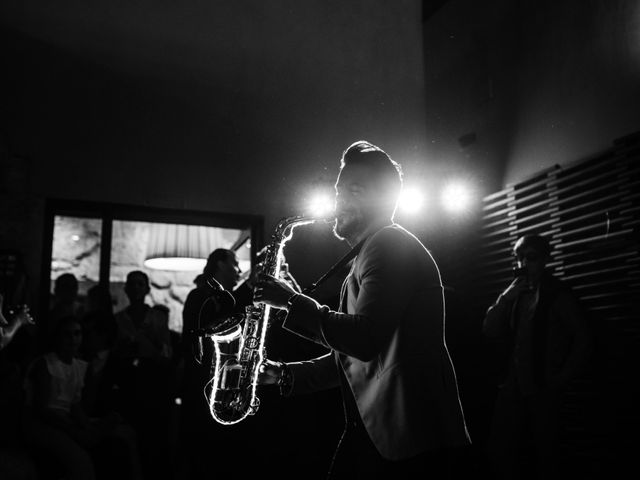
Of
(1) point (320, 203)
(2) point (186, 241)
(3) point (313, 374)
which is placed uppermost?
(1) point (320, 203)

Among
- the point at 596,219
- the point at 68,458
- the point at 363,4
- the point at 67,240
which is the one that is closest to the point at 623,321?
the point at 596,219

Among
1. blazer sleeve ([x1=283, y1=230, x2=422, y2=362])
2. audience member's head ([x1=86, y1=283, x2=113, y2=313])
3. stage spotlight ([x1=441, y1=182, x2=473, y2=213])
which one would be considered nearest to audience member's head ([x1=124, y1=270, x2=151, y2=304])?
audience member's head ([x1=86, y1=283, x2=113, y2=313])

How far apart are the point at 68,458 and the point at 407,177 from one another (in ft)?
14.8

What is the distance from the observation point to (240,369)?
7.38ft

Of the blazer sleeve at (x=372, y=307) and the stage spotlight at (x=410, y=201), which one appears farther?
the stage spotlight at (x=410, y=201)

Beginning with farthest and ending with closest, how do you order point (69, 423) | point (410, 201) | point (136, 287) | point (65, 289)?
point (410, 201)
point (136, 287)
point (65, 289)
point (69, 423)

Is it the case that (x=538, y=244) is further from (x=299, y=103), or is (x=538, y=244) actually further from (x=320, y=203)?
(x=299, y=103)

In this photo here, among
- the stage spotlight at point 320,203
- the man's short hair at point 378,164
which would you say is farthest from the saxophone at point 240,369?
the stage spotlight at point 320,203

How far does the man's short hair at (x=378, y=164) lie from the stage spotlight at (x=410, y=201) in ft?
16.5

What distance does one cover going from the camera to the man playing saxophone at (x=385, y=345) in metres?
1.72

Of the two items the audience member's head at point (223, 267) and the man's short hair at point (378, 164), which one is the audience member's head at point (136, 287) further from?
the man's short hair at point (378, 164)

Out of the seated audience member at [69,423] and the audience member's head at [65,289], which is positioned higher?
the audience member's head at [65,289]

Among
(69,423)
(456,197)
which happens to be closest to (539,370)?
(456,197)

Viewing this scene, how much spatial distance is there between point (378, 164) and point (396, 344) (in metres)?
0.56
